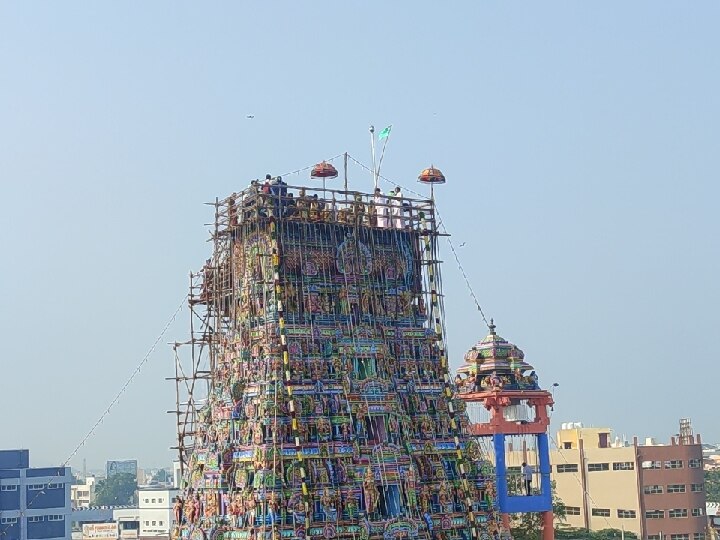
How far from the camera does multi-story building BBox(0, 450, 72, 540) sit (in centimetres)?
10731

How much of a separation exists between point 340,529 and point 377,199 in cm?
1682

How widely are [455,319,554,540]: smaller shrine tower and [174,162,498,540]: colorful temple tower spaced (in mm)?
3772

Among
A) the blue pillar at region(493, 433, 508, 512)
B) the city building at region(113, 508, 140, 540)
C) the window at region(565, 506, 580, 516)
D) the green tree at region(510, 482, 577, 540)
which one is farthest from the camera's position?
the city building at region(113, 508, 140, 540)

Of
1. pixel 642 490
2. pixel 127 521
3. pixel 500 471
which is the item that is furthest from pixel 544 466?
pixel 127 521

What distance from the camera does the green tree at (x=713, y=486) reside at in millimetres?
138038

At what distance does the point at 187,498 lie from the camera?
51031 millimetres

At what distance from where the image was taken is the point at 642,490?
9781 centimetres

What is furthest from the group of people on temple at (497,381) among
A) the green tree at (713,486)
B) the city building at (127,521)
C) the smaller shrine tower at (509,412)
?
the city building at (127,521)

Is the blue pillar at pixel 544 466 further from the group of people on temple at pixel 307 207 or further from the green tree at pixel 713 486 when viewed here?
the green tree at pixel 713 486

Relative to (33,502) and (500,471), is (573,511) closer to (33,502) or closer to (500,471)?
(500,471)

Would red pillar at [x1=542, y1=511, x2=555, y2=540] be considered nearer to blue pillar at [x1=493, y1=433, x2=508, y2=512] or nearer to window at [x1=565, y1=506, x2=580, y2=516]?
blue pillar at [x1=493, y1=433, x2=508, y2=512]

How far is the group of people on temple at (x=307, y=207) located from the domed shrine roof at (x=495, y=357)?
1006cm

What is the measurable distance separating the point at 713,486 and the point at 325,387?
10469 cm

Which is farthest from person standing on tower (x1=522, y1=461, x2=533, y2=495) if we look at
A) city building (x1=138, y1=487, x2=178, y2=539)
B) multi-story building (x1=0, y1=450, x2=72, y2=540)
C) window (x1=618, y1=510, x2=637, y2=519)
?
city building (x1=138, y1=487, x2=178, y2=539)
